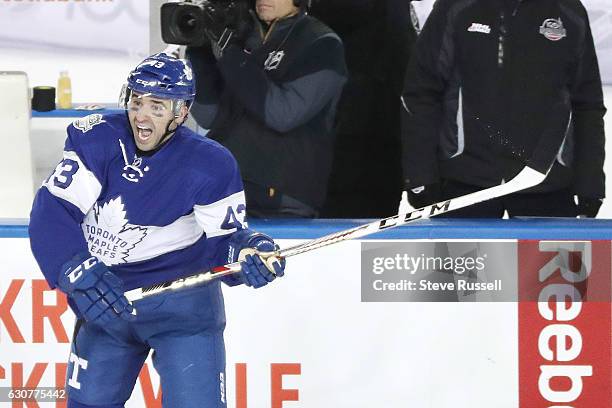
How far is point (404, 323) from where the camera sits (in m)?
4.84

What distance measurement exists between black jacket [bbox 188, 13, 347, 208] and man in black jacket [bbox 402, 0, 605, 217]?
267 mm

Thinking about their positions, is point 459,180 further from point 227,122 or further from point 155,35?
point 155,35

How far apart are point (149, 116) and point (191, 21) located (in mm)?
857

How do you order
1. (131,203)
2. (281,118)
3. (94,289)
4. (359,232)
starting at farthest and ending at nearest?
(281,118) < (359,232) < (131,203) < (94,289)

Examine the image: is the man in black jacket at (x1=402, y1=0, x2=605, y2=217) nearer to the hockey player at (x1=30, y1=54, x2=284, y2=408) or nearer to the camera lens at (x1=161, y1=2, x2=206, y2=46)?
the camera lens at (x1=161, y1=2, x2=206, y2=46)

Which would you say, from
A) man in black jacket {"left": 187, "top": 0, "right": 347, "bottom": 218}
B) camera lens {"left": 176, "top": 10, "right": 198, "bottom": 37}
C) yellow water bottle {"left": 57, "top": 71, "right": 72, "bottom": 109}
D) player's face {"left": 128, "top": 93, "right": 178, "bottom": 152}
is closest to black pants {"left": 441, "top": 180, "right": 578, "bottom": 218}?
man in black jacket {"left": 187, "top": 0, "right": 347, "bottom": 218}

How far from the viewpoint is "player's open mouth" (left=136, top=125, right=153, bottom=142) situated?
4.08 meters

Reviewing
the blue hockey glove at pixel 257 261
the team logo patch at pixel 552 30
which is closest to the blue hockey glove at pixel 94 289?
the blue hockey glove at pixel 257 261

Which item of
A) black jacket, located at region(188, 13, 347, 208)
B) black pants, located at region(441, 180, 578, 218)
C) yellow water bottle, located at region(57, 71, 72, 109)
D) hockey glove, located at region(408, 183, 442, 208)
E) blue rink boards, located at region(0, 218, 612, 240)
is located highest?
black jacket, located at region(188, 13, 347, 208)

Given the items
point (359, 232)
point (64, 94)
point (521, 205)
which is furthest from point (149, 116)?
point (64, 94)

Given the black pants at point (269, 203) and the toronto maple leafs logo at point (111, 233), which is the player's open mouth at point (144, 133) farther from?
the black pants at point (269, 203)

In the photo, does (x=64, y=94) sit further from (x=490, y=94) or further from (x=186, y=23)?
(x=490, y=94)

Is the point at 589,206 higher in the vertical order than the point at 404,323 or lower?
higher

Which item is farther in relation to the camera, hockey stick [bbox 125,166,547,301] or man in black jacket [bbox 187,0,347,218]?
man in black jacket [bbox 187,0,347,218]
